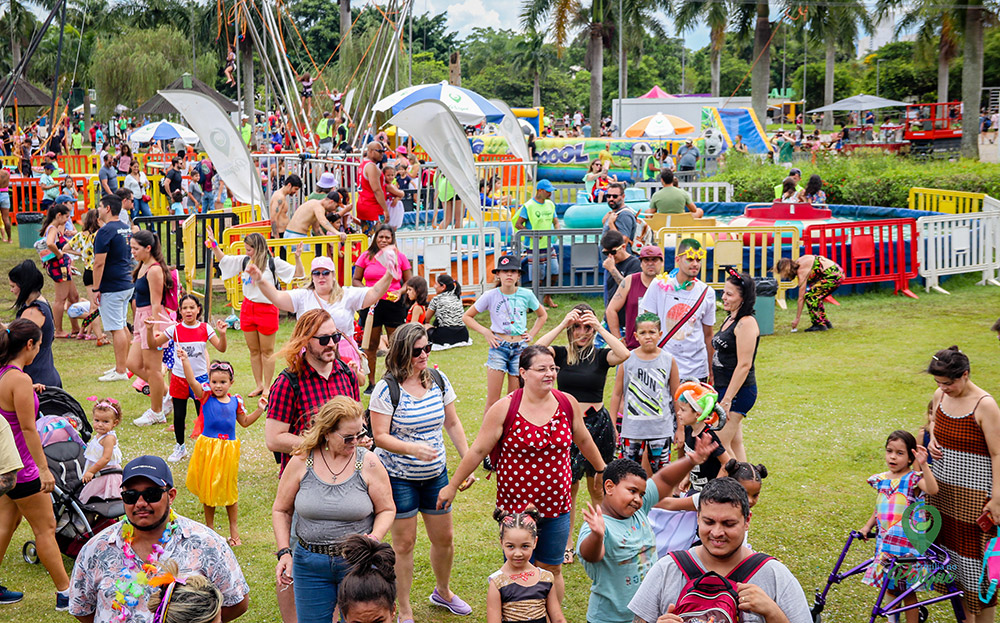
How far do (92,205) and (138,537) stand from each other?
2258 centimetres

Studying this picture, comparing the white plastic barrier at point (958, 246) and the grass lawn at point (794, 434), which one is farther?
the white plastic barrier at point (958, 246)

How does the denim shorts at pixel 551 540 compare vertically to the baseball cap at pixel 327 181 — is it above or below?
below

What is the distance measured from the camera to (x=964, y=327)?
44.2 ft

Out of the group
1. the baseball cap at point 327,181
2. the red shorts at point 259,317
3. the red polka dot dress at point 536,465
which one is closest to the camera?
the red polka dot dress at point 536,465

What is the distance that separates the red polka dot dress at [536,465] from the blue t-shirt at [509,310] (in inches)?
129

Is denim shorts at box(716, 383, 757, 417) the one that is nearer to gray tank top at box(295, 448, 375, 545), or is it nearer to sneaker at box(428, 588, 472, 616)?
sneaker at box(428, 588, 472, 616)

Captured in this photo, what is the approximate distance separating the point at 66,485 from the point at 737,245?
10173 millimetres

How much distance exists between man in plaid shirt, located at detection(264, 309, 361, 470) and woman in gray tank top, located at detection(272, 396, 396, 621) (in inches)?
25.6

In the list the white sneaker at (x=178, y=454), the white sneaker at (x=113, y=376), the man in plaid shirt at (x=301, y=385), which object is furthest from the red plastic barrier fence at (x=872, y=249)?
the man in plaid shirt at (x=301, y=385)

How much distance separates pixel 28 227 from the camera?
20938 mm

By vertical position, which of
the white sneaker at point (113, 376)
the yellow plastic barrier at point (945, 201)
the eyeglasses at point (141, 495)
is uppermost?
the yellow plastic barrier at point (945, 201)

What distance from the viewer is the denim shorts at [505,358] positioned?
8398mm

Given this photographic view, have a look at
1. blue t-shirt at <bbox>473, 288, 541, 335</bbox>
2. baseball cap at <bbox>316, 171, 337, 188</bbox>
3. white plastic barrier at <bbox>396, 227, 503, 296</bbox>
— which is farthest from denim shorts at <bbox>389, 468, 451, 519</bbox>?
baseball cap at <bbox>316, 171, 337, 188</bbox>

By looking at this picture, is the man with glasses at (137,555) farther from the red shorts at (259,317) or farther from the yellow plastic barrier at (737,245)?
the yellow plastic barrier at (737,245)
